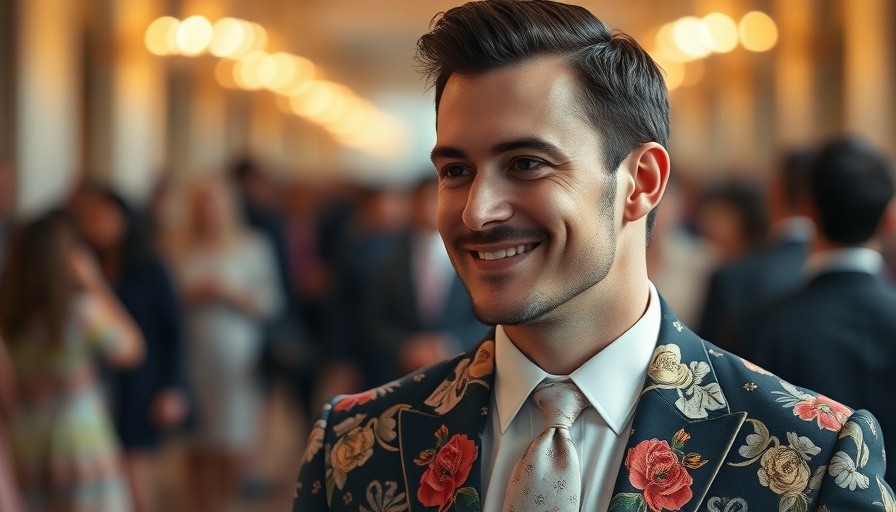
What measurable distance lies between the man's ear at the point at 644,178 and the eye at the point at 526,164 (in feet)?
0.57

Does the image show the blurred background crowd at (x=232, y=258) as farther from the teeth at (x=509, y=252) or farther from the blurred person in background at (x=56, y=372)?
the teeth at (x=509, y=252)

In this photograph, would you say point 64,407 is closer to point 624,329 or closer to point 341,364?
point 341,364

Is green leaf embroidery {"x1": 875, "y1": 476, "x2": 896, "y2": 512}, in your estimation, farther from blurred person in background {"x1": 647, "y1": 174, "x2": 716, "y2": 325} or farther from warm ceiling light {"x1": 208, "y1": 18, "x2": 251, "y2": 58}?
warm ceiling light {"x1": 208, "y1": 18, "x2": 251, "y2": 58}

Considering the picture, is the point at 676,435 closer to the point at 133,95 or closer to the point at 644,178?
the point at 644,178

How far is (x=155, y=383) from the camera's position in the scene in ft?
22.2

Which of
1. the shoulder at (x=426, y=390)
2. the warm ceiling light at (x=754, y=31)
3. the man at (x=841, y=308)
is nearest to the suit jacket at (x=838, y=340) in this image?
the man at (x=841, y=308)

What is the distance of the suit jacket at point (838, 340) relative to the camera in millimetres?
3152

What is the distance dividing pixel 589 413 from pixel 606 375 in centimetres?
6

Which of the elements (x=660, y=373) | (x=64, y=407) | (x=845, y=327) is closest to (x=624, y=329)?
(x=660, y=373)

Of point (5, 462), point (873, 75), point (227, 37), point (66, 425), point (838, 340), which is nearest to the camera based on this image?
point (838, 340)

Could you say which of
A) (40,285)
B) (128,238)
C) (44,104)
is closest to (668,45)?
(44,104)

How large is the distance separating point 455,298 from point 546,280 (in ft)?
13.3

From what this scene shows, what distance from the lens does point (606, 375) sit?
6.21 feet

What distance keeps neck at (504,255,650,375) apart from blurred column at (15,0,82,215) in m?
11.7
